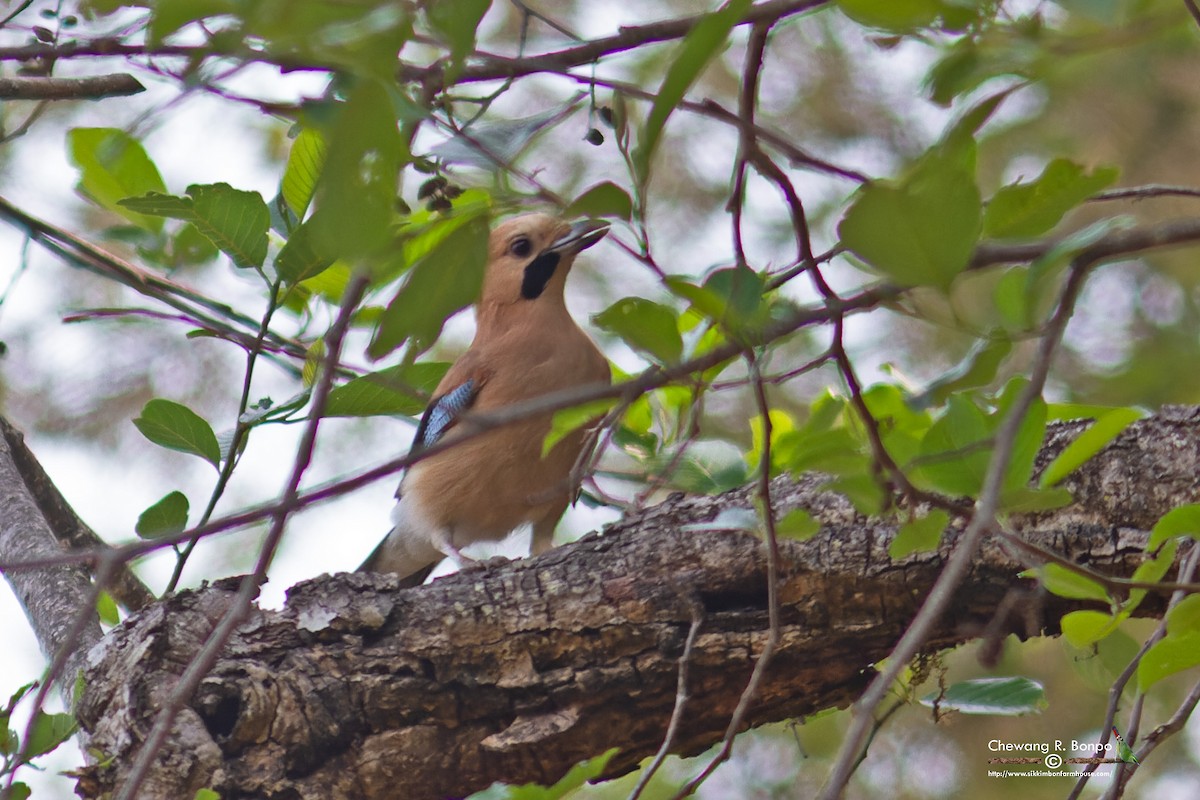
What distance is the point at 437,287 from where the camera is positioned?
57.9 inches

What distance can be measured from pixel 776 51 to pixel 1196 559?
652 cm

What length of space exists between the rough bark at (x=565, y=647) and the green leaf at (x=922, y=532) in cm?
112

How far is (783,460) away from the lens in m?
3.12

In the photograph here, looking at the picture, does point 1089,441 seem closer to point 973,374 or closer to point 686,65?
point 973,374

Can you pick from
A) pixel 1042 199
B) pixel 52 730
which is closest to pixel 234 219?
pixel 52 730

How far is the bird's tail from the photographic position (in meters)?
5.30

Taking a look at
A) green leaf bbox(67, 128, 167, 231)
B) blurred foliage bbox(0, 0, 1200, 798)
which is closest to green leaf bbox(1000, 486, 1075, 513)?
blurred foliage bbox(0, 0, 1200, 798)

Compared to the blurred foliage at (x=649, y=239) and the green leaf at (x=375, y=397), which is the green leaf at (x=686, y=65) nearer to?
the blurred foliage at (x=649, y=239)

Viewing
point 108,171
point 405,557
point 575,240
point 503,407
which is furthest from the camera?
point 405,557

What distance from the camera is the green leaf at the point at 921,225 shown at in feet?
4.66

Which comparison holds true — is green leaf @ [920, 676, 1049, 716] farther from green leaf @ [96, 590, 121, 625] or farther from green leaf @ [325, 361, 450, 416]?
green leaf @ [96, 590, 121, 625]

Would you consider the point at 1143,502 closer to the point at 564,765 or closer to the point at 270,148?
the point at 564,765

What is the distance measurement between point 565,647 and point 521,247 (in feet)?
8.66

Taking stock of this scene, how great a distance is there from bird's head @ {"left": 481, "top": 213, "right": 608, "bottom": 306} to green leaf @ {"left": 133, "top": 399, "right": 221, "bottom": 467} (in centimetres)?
236
